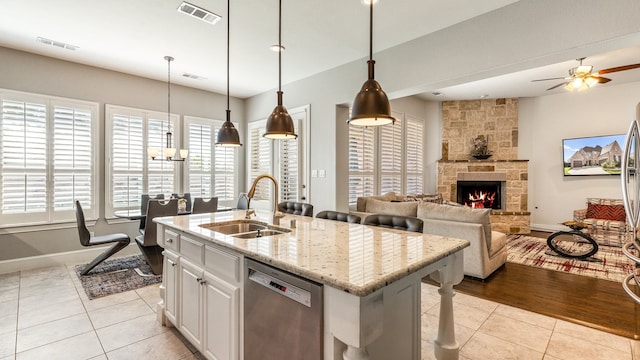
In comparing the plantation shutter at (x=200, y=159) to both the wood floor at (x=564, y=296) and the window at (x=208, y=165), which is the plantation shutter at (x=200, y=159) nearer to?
the window at (x=208, y=165)

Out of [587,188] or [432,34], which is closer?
[432,34]

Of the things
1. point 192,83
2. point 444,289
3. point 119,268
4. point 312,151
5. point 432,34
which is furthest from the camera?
point 192,83

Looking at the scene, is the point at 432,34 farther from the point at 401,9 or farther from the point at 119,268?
the point at 119,268

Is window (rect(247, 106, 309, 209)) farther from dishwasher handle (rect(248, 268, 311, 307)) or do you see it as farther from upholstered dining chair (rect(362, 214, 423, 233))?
dishwasher handle (rect(248, 268, 311, 307))

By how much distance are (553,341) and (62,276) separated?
542 cm

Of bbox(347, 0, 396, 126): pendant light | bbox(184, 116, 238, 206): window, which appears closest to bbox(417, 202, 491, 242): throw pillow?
bbox(347, 0, 396, 126): pendant light

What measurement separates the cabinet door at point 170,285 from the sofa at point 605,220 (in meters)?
6.67

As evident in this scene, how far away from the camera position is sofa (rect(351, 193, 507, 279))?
3.58m

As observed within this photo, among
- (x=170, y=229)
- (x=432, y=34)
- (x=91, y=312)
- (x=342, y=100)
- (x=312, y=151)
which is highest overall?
(x=432, y=34)

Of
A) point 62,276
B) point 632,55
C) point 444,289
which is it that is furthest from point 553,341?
point 62,276

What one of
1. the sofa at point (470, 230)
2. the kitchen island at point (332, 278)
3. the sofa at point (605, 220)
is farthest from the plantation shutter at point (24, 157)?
the sofa at point (605, 220)

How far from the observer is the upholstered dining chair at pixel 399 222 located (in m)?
2.36

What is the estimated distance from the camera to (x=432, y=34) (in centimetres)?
342

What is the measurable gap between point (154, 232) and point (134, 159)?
1.82m
